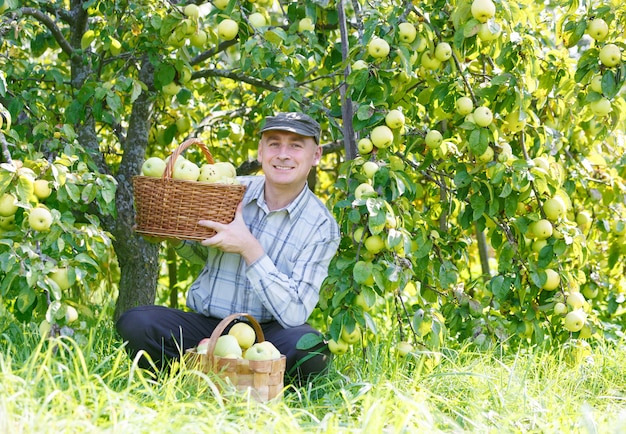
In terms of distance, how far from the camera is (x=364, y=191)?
8.53 ft

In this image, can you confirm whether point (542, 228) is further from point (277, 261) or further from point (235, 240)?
point (235, 240)

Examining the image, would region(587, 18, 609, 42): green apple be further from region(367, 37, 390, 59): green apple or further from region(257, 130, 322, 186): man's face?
region(257, 130, 322, 186): man's face

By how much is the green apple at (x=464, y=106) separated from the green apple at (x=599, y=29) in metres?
0.48

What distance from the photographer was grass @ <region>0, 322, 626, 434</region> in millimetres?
2008

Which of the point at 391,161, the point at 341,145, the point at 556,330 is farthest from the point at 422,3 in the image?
the point at 556,330

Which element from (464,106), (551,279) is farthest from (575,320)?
(464,106)

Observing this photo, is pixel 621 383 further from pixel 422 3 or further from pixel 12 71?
pixel 12 71

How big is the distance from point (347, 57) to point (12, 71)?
1305mm

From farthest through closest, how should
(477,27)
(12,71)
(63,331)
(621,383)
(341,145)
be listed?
(341,145)
(12,71)
(621,383)
(477,27)
(63,331)

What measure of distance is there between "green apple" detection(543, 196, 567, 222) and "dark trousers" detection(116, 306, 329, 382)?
953 mm

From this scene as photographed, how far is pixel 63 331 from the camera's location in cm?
238

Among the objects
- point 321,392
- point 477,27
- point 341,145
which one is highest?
point 477,27

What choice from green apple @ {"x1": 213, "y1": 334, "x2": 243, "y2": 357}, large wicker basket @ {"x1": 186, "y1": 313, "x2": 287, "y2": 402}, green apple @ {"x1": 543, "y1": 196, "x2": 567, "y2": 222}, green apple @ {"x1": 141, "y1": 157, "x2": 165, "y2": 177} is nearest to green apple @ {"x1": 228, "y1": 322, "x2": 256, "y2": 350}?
green apple @ {"x1": 213, "y1": 334, "x2": 243, "y2": 357}

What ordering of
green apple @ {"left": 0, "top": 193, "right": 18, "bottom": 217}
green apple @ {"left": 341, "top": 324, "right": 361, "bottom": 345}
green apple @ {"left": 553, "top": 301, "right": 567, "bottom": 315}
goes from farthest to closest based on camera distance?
1. green apple @ {"left": 553, "top": 301, "right": 567, "bottom": 315}
2. green apple @ {"left": 341, "top": 324, "right": 361, "bottom": 345}
3. green apple @ {"left": 0, "top": 193, "right": 18, "bottom": 217}
